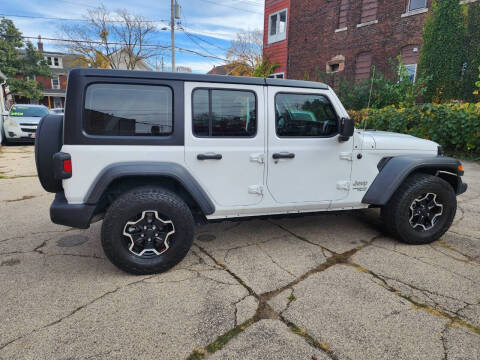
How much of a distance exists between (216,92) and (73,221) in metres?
1.69

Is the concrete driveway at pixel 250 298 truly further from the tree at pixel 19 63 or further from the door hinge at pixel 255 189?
the tree at pixel 19 63

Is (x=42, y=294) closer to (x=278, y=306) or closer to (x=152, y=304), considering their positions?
(x=152, y=304)

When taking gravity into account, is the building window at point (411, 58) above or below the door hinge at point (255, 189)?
above

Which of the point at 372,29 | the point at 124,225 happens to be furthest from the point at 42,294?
the point at 372,29

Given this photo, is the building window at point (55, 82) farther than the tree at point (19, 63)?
Yes

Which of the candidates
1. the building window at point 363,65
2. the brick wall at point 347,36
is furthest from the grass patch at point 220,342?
the building window at point 363,65

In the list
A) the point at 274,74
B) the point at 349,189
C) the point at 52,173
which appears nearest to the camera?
the point at 52,173

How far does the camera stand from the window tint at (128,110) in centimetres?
250

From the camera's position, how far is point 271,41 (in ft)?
63.3

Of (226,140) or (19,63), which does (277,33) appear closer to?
(226,140)

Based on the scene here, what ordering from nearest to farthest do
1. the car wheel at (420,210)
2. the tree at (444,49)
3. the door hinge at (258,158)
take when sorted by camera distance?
1. the door hinge at (258,158)
2. the car wheel at (420,210)
3. the tree at (444,49)

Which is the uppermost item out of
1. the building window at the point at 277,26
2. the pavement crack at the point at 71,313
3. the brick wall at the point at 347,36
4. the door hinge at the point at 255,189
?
the building window at the point at 277,26

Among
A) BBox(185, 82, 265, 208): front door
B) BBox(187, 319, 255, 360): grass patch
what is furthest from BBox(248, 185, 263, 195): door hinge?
BBox(187, 319, 255, 360): grass patch

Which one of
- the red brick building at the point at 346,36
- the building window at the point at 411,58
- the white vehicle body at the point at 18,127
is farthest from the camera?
the red brick building at the point at 346,36
